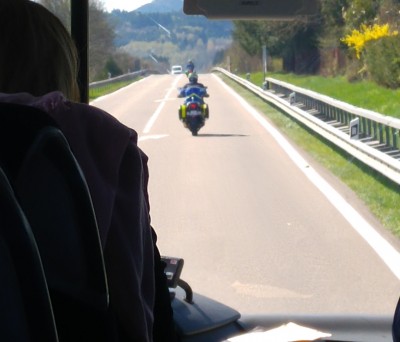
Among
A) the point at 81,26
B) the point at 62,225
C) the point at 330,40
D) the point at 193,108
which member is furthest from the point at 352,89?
the point at 193,108

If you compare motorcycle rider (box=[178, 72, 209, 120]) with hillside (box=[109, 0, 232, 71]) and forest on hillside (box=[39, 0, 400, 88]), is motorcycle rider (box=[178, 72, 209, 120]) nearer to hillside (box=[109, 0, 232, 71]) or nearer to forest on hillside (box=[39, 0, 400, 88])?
forest on hillside (box=[39, 0, 400, 88])

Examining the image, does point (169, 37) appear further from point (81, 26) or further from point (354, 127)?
point (354, 127)

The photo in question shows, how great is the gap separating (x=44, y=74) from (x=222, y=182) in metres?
10.8

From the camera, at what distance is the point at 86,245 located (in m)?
1.98

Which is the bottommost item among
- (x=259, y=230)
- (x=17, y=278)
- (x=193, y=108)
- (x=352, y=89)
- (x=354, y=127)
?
(x=193, y=108)

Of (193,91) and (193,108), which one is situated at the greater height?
(193,91)

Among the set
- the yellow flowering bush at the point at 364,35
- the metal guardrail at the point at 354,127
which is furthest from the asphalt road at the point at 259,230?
the yellow flowering bush at the point at 364,35

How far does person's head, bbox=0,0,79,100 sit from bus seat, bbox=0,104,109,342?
44 cm

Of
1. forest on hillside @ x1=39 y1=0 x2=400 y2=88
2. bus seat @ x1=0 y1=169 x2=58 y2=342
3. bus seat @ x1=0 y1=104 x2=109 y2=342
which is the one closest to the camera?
bus seat @ x1=0 y1=169 x2=58 y2=342

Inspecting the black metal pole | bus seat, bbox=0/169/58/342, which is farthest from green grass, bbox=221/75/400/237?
bus seat, bbox=0/169/58/342

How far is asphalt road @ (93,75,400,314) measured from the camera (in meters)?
6.56

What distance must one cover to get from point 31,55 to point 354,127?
32.5ft

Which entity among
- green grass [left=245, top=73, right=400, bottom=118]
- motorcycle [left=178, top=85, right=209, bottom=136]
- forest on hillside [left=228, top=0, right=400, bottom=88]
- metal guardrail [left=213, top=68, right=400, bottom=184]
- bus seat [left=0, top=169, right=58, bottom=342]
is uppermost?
forest on hillside [left=228, top=0, right=400, bottom=88]

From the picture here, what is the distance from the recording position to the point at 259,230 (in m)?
9.23
